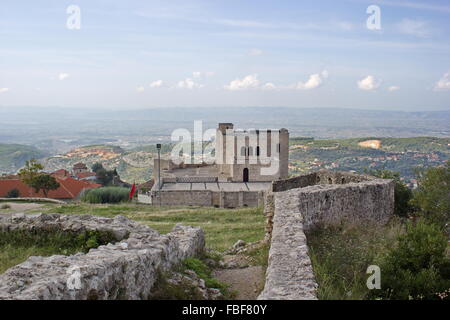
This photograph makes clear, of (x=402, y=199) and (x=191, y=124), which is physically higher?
(x=191, y=124)

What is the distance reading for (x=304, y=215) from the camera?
8.10 metres

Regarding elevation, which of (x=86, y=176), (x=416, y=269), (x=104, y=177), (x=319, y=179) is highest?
(x=319, y=179)

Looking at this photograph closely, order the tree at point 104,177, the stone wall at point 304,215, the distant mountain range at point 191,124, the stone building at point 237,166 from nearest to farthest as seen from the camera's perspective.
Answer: the stone wall at point 304,215 < the stone building at point 237,166 < the tree at point 104,177 < the distant mountain range at point 191,124

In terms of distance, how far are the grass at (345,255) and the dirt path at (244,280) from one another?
942mm

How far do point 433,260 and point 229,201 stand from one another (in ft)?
71.0

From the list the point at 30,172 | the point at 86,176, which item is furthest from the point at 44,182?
the point at 86,176

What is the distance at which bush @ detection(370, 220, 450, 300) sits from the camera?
560 centimetres

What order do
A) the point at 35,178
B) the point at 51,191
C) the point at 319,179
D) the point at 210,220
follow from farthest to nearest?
the point at 51,191 < the point at 35,178 < the point at 210,220 < the point at 319,179

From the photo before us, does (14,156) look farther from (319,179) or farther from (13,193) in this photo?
(319,179)

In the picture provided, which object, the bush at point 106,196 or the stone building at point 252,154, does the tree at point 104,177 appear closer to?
the stone building at point 252,154

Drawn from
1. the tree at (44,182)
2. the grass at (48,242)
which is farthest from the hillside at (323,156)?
the grass at (48,242)

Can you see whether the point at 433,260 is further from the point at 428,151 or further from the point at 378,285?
the point at 428,151

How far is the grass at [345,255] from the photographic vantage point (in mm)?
5204

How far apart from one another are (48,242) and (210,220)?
393 inches
